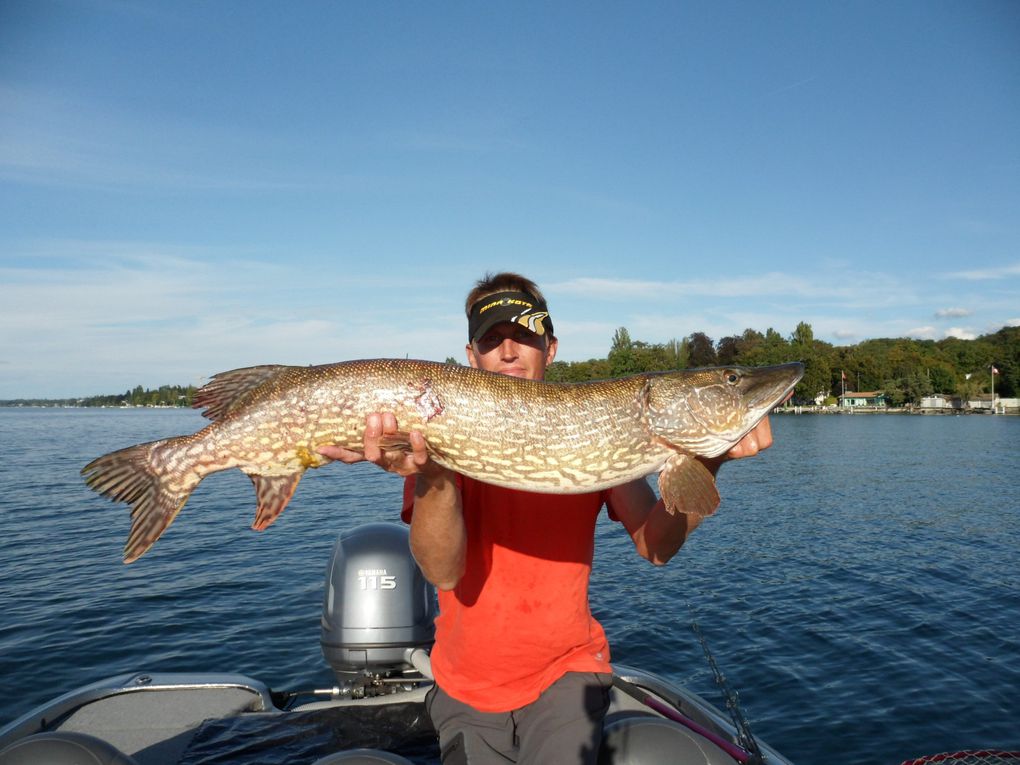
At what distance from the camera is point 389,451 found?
275 centimetres

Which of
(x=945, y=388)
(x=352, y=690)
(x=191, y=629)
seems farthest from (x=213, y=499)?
(x=945, y=388)

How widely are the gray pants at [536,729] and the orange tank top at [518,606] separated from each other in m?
0.05

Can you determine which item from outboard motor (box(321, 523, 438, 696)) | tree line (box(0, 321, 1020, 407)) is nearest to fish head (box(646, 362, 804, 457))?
outboard motor (box(321, 523, 438, 696))

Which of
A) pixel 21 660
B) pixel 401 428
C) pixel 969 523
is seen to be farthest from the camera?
pixel 969 523

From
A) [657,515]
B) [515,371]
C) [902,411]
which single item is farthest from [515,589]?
[902,411]

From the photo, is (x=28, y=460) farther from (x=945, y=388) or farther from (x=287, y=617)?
(x=945, y=388)

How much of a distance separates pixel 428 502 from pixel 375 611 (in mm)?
2103

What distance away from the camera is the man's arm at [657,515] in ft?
9.36

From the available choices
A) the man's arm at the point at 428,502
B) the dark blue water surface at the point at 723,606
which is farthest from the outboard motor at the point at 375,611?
the dark blue water surface at the point at 723,606

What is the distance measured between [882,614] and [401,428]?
10045mm

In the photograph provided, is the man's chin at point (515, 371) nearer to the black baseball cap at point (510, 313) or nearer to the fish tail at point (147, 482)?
the black baseball cap at point (510, 313)

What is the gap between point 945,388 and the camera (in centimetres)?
9419

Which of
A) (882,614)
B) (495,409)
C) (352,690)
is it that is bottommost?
(882,614)

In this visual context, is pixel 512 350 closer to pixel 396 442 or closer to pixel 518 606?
pixel 396 442
